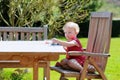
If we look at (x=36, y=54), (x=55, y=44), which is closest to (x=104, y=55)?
(x=55, y=44)

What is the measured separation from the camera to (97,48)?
18.3 ft

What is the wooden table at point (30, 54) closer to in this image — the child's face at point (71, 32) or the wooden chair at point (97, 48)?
the wooden chair at point (97, 48)

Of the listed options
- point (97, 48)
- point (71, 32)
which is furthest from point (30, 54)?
point (97, 48)

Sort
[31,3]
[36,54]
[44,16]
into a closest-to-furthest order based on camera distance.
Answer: [36,54]
[31,3]
[44,16]

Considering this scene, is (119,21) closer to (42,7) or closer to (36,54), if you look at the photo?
(42,7)

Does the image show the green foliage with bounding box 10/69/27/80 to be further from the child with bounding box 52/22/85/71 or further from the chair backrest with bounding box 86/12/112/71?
the child with bounding box 52/22/85/71

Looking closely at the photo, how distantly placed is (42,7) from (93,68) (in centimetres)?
387

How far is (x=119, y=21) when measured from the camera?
2400cm

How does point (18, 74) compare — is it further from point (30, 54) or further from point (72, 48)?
point (30, 54)

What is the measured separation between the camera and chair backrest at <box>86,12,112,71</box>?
5.35 metres

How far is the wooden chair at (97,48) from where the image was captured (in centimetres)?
501

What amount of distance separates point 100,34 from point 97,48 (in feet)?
0.63

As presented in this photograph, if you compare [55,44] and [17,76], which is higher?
[55,44]

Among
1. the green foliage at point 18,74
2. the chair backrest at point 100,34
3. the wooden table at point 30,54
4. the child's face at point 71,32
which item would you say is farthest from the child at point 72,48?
the green foliage at point 18,74
